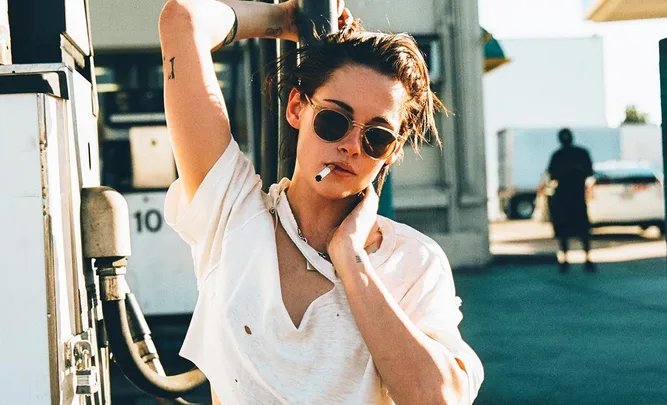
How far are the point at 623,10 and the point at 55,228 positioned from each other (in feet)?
44.3

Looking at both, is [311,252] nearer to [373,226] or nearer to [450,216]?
[373,226]

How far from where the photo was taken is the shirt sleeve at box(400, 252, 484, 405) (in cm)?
199

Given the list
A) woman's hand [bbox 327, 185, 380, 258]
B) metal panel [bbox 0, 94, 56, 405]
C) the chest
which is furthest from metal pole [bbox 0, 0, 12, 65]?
woman's hand [bbox 327, 185, 380, 258]

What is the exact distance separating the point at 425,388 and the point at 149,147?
5.83 metres

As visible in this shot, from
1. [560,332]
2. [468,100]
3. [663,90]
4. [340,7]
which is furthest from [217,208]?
Result: [468,100]

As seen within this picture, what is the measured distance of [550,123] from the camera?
4566 centimetres

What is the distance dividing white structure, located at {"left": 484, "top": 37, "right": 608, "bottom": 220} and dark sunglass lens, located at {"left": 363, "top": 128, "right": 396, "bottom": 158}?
4047 cm

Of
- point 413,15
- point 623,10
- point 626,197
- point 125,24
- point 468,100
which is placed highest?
point 623,10

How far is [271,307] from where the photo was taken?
1.95 meters

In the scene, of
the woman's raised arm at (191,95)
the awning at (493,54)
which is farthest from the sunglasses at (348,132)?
the awning at (493,54)

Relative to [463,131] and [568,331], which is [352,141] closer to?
[568,331]

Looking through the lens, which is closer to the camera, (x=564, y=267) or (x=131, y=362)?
(x=131, y=362)

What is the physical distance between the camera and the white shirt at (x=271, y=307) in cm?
194

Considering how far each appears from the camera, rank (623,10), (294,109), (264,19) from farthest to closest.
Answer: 1. (623,10)
2. (264,19)
3. (294,109)
